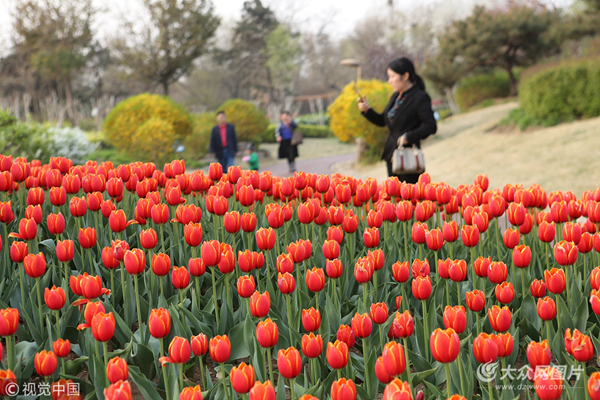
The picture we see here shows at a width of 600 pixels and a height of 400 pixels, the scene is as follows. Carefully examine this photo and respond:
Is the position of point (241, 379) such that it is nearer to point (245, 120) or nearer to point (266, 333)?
point (266, 333)

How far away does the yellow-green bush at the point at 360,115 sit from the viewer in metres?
17.7

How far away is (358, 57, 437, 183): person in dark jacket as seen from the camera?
5.13 meters

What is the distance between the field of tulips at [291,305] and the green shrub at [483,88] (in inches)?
1114

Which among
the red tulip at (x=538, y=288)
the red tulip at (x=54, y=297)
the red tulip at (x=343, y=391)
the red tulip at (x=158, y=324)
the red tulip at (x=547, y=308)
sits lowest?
the red tulip at (x=538, y=288)

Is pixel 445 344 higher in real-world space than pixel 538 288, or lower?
higher

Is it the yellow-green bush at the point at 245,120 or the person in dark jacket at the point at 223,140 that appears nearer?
the person in dark jacket at the point at 223,140

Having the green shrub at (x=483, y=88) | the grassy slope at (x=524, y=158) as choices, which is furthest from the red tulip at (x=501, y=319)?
the green shrub at (x=483, y=88)

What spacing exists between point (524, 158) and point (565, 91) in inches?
146

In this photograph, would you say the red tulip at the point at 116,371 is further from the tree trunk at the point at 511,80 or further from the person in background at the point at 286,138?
the tree trunk at the point at 511,80

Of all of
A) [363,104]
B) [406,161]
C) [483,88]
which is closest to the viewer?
[406,161]

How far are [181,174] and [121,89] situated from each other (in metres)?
43.7

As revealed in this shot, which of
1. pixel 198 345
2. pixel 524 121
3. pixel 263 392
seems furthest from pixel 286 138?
pixel 263 392

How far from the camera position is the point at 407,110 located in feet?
17.4

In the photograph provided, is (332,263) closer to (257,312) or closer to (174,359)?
(257,312)
